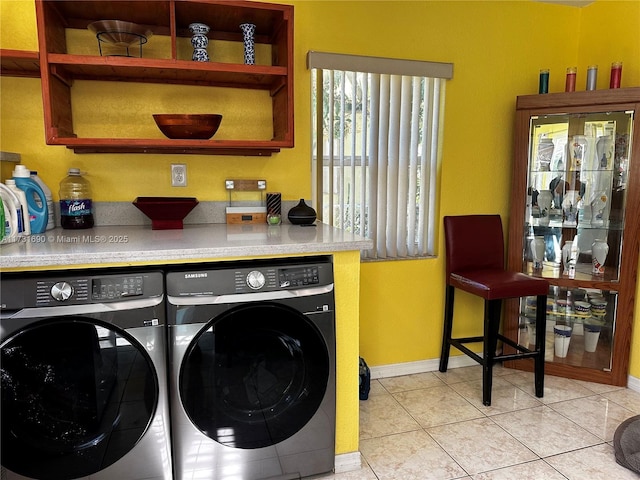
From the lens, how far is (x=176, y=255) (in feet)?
5.28

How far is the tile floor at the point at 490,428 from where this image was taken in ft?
6.34

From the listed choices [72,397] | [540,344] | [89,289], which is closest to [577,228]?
[540,344]

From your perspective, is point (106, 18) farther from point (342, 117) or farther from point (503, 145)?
point (503, 145)

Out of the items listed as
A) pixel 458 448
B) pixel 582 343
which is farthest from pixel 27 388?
pixel 582 343

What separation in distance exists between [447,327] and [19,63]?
2637 mm

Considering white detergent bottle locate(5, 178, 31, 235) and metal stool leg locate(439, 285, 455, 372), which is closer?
white detergent bottle locate(5, 178, 31, 235)

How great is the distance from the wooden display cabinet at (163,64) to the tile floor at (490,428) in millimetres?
1516

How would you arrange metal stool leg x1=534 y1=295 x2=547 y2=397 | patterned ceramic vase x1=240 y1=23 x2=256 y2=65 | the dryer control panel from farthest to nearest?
1. metal stool leg x1=534 y1=295 x2=547 y2=397
2. patterned ceramic vase x1=240 y1=23 x2=256 y2=65
3. the dryer control panel

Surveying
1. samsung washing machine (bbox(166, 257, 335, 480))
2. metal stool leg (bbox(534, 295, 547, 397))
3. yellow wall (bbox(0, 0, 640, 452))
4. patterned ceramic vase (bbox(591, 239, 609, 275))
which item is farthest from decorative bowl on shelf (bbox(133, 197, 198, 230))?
patterned ceramic vase (bbox(591, 239, 609, 275))

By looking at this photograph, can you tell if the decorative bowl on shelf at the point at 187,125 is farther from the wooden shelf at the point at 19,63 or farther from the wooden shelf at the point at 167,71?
the wooden shelf at the point at 19,63

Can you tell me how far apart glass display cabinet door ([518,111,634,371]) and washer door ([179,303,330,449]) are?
1.77m

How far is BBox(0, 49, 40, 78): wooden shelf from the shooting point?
184 centimetres

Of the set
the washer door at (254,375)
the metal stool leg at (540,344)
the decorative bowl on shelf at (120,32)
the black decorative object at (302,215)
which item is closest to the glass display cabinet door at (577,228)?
the metal stool leg at (540,344)

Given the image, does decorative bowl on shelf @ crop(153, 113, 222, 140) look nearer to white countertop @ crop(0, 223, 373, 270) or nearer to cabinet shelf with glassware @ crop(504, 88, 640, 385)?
white countertop @ crop(0, 223, 373, 270)
